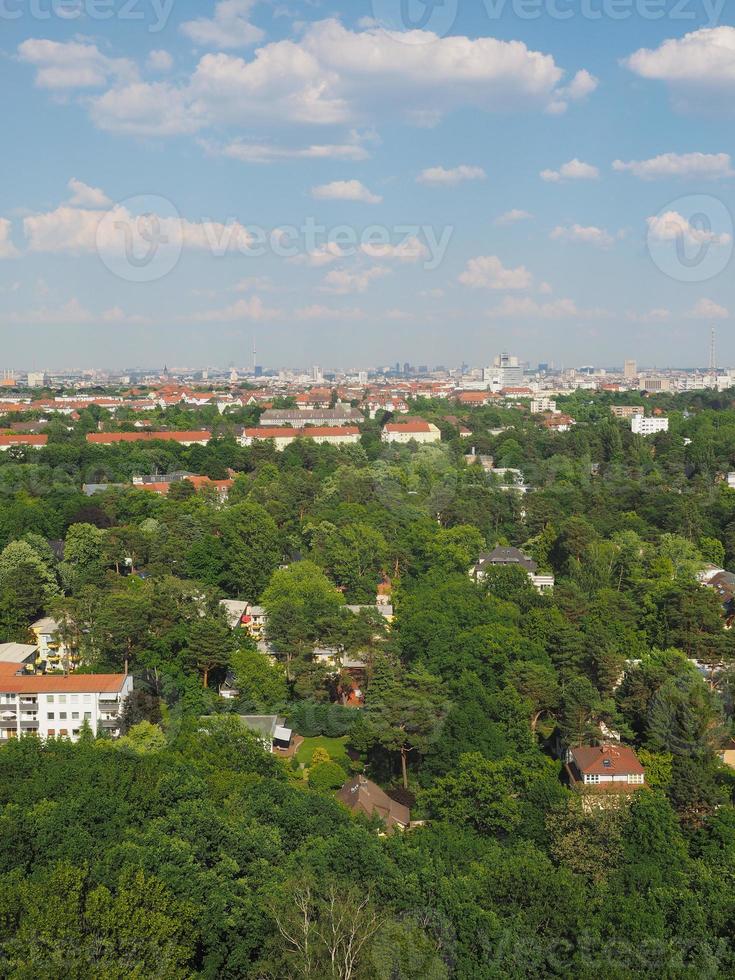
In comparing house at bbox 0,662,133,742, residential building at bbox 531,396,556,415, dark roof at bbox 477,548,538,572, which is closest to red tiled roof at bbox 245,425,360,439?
dark roof at bbox 477,548,538,572

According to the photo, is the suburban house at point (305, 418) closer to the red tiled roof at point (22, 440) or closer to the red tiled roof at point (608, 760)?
the red tiled roof at point (22, 440)

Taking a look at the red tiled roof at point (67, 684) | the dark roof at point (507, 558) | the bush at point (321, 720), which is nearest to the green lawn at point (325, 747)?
the bush at point (321, 720)

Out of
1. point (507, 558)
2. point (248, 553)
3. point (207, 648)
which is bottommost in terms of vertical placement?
point (207, 648)

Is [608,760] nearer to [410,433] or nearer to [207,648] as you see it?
[207,648]

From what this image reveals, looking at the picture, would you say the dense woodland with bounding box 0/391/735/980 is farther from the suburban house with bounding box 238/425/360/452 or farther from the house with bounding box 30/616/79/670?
the suburban house with bounding box 238/425/360/452

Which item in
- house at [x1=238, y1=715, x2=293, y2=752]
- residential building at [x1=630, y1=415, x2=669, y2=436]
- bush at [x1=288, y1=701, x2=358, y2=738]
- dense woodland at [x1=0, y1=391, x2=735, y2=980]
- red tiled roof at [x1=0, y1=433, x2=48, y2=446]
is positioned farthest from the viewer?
residential building at [x1=630, y1=415, x2=669, y2=436]

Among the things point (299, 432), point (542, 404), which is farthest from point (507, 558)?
point (542, 404)

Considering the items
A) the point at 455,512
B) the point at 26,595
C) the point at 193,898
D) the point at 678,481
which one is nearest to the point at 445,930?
the point at 193,898
